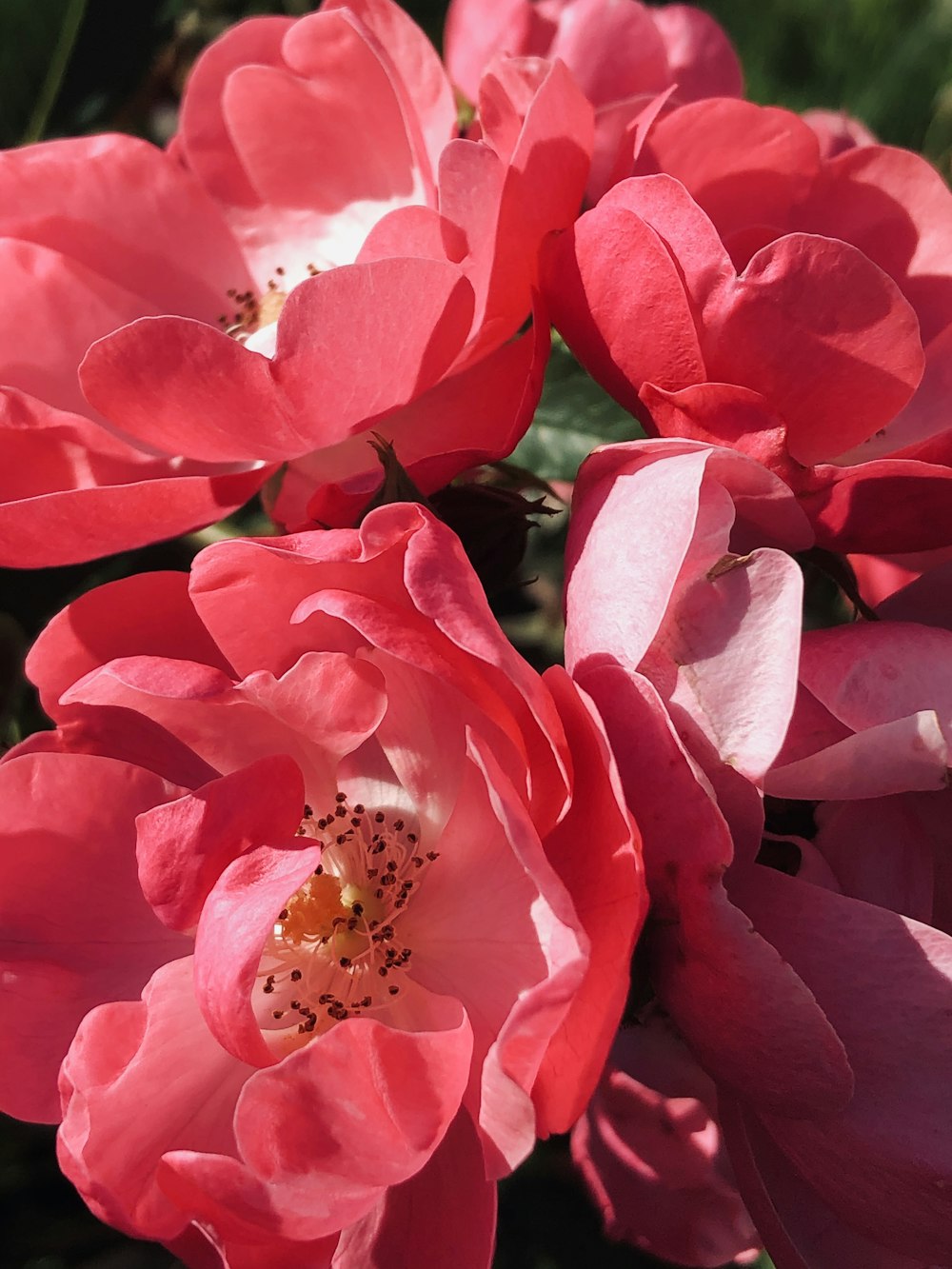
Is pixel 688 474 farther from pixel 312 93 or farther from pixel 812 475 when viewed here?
pixel 312 93

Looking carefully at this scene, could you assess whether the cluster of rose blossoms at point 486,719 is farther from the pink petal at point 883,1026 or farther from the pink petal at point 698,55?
the pink petal at point 698,55

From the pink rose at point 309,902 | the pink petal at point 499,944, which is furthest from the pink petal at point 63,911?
the pink petal at point 499,944

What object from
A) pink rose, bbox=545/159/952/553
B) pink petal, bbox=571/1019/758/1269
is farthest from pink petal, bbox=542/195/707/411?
pink petal, bbox=571/1019/758/1269

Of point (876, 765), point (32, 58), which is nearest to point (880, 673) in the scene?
point (876, 765)

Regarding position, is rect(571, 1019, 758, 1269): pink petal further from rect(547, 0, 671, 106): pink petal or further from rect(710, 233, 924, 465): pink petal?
rect(547, 0, 671, 106): pink petal

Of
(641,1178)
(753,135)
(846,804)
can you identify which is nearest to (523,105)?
(753,135)

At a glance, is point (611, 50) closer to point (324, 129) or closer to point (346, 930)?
point (324, 129)
